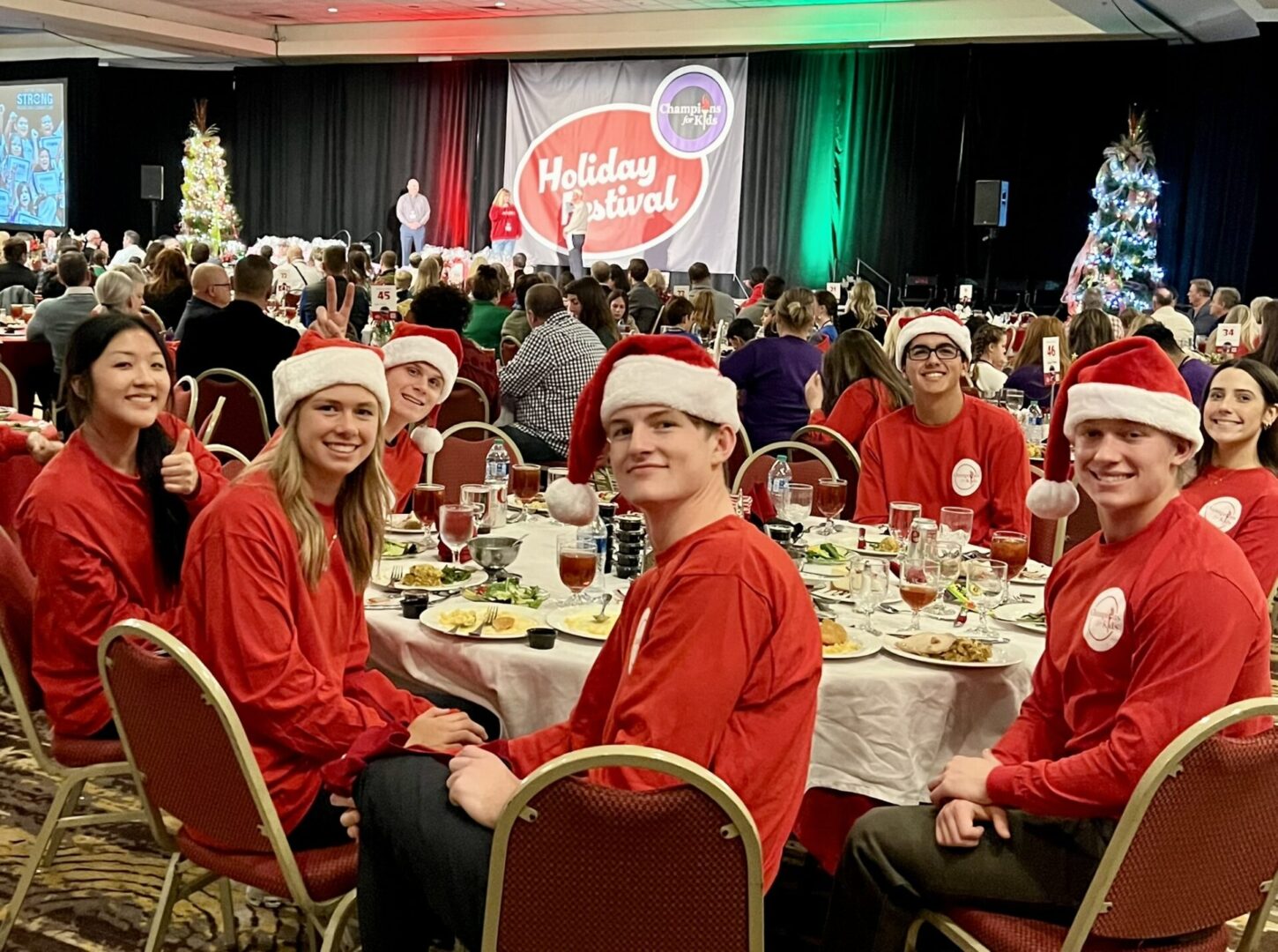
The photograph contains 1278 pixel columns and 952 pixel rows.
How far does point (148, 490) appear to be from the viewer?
9.39ft

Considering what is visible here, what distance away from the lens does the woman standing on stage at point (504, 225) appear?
57.1 feet

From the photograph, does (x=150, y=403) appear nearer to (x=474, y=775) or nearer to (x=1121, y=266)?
(x=474, y=775)

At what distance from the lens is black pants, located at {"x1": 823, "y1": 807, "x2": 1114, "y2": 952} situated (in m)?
2.15

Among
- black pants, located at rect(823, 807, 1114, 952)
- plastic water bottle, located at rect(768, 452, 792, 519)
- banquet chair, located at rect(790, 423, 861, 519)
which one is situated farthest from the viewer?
banquet chair, located at rect(790, 423, 861, 519)

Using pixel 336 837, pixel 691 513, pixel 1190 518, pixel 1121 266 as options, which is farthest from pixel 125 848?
pixel 1121 266

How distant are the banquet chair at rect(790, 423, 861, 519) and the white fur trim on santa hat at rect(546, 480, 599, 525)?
8.76ft

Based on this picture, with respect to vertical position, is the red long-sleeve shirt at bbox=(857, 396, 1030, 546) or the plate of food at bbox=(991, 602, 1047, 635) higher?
the red long-sleeve shirt at bbox=(857, 396, 1030, 546)

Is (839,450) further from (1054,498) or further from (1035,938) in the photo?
(1035,938)

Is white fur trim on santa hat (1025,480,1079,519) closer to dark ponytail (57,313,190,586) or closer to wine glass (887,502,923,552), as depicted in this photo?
wine glass (887,502,923,552)

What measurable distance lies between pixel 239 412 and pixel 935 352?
345cm

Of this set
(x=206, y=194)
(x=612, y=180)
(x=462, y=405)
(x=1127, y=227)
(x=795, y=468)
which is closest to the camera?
(x=795, y=468)

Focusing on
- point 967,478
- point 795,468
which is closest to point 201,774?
point 967,478

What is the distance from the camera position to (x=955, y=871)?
2166 millimetres

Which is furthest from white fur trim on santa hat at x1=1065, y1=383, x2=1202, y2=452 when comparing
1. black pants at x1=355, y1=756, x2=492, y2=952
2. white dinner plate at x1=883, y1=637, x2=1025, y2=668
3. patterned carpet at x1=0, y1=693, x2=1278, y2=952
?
patterned carpet at x1=0, y1=693, x2=1278, y2=952
